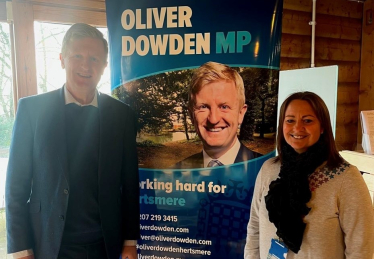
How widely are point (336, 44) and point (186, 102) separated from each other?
6.94 ft

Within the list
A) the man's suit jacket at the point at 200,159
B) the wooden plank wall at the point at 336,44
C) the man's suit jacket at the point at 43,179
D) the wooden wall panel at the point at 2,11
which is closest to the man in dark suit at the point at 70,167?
the man's suit jacket at the point at 43,179

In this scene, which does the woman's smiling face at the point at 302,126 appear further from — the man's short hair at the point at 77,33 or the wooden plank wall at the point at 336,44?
the wooden plank wall at the point at 336,44

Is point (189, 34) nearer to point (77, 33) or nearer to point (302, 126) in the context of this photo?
point (77, 33)

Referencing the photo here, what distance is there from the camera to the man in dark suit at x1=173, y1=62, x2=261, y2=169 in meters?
1.44

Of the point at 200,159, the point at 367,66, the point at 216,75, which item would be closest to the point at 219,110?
the point at 216,75

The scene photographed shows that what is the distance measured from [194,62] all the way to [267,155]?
0.62m

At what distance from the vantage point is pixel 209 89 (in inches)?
56.9

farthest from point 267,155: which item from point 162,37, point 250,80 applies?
point 162,37

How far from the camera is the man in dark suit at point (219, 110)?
1.44 m

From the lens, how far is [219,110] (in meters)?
1.44

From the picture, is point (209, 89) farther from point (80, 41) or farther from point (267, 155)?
point (80, 41)

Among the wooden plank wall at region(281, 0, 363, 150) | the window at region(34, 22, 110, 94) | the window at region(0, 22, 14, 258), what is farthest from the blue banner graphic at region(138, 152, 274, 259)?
the wooden plank wall at region(281, 0, 363, 150)

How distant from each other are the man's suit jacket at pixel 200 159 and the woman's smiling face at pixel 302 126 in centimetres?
40

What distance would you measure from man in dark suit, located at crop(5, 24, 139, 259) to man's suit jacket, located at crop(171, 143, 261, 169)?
13.7 inches
